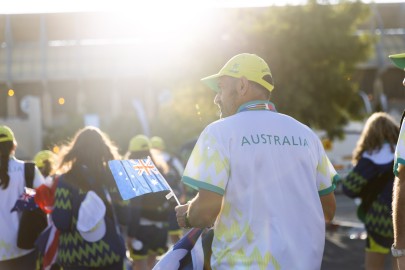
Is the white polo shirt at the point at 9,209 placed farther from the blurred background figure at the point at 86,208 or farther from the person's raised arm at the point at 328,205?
the person's raised arm at the point at 328,205

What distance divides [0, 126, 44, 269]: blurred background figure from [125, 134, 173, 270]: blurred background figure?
1946mm

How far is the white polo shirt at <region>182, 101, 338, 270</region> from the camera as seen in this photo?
3703 mm

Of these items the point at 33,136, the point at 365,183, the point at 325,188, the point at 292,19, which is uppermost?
the point at 292,19

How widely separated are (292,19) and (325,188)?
65.3 ft

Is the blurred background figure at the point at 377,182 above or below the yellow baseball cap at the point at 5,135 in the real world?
below

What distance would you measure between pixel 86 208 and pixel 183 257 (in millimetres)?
2016

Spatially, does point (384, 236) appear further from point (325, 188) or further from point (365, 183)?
point (325, 188)

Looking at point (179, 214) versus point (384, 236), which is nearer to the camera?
point (179, 214)

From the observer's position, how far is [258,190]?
12.3 feet

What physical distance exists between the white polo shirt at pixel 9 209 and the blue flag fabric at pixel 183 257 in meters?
3.20

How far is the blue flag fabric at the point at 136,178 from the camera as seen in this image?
420 cm

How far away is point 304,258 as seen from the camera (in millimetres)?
3787

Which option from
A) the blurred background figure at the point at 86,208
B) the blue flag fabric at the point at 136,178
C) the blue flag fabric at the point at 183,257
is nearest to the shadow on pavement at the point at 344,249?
the blurred background figure at the point at 86,208

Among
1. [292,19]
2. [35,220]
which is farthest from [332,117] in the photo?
[35,220]
